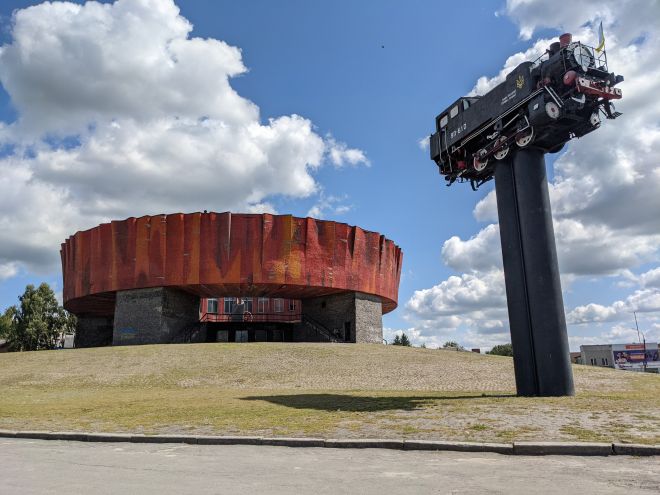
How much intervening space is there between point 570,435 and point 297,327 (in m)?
43.7

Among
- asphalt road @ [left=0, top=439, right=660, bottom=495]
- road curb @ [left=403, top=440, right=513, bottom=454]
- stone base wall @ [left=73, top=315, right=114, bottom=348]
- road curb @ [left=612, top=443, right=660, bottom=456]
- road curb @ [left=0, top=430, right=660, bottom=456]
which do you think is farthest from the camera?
stone base wall @ [left=73, top=315, right=114, bottom=348]

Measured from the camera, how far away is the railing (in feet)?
169

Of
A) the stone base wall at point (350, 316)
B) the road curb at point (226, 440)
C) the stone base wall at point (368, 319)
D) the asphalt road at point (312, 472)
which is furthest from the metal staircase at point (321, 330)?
the asphalt road at point (312, 472)

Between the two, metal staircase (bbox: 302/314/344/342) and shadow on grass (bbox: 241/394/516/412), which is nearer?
shadow on grass (bbox: 241/394/516/412)

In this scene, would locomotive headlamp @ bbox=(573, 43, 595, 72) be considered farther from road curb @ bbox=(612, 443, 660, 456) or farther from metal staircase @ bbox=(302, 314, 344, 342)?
metal staircase @ bbox=(302, 314, 344, 342)

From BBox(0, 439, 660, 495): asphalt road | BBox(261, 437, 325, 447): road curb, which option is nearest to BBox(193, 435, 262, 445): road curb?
BBox(261, 437, 325, 447): road curb

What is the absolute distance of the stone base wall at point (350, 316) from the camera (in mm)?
45125

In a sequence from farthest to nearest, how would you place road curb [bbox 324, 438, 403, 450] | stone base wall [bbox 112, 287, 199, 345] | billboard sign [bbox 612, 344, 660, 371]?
billboard sign [bbox 612, 344, 660, 371] < stone base wall [bbox 112, 287, 199, 345] < road curb [bbox 324, 438, 403, 450]

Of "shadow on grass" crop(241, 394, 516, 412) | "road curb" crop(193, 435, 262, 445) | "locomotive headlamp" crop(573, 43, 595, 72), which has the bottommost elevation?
"road curb" crop(193, 435, 262, 445)

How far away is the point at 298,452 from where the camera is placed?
8.14m

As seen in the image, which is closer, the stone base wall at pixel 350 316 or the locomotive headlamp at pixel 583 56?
the locomotive headlamp at pixel 583 56

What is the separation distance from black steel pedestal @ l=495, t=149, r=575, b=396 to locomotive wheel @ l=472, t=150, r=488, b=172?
3.37 feet

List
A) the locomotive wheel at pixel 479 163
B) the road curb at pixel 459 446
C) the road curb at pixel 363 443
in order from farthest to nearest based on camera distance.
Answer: the locomotive wheel at pixel 479 163
the road curb at pixel 363 443
the road curb at pixel 459 446

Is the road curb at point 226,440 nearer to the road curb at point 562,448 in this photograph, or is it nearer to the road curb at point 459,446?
the road curb at point 459,446
